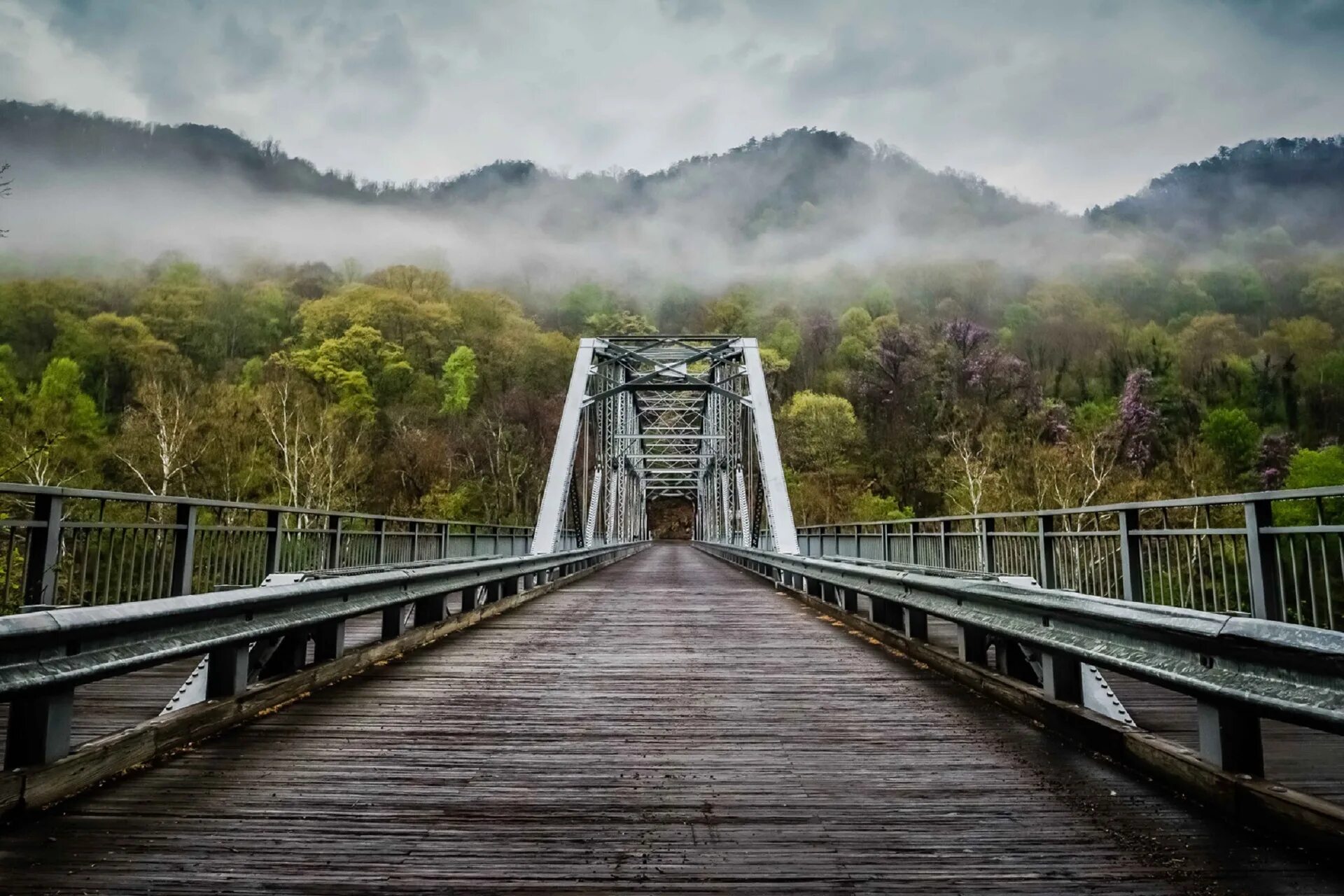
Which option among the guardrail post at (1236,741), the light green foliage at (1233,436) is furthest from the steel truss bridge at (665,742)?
the light green foliage at (1233,436)

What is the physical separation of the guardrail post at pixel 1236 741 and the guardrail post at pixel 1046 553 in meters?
4.35

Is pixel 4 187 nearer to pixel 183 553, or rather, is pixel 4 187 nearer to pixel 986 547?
pixel 183 553

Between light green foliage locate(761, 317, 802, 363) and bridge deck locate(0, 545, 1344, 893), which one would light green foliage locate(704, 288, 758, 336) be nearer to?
light green foliage locate(761, 317, 802, 363)

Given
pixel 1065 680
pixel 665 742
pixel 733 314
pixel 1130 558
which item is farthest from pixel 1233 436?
pixel 665 742

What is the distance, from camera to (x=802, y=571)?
11.2 m

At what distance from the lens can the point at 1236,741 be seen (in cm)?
268

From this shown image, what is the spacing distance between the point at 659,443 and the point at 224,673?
59.5 metres

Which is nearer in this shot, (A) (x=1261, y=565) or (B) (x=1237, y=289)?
(A) (x=1261, y=565)

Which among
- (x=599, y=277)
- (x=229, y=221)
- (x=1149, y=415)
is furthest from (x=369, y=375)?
(x=229, y=221)

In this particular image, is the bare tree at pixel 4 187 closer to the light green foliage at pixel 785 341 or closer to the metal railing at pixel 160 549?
the metal railing at pixel 160 549

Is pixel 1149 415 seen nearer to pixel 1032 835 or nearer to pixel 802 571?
pixel 802 571

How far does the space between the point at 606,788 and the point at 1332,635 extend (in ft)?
7.49

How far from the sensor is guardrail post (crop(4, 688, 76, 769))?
2.63 meters

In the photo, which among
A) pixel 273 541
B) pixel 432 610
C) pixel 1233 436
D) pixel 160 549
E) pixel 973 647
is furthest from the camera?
pixel 1233 436
